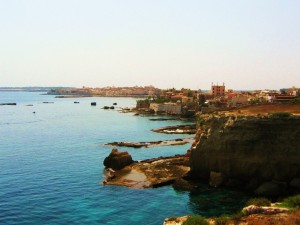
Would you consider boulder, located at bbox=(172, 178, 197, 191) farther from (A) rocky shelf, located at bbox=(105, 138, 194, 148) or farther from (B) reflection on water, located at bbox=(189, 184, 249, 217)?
(A) rocky shelf, located at bbox=(105, 138, 194, 148)

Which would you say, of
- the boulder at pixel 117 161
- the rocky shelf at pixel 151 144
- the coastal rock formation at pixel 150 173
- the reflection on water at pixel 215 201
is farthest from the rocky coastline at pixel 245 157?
the rocky shelf at pixel 151 144

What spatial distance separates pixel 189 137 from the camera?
84125mm

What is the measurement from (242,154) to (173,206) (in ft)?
32.4

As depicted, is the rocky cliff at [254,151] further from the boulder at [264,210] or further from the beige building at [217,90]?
the beige building at [217,90]

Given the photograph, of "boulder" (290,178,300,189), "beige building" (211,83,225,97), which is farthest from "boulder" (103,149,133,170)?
"beige building" (211,83,225,97)

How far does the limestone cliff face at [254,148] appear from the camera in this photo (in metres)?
38.2

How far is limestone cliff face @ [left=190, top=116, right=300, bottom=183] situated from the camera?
125ft

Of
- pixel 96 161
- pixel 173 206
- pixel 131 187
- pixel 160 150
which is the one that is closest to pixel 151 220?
pixel 173 206

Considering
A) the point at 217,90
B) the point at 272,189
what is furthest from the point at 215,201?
the point at 217,90

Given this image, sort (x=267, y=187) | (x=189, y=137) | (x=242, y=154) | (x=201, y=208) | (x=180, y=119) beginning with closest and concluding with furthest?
1. (x=201, y=208)
2. (x=267, y=187)
3. (x=242, y=154)
4. (x=189, y=137)
5. (x=180, y=119)

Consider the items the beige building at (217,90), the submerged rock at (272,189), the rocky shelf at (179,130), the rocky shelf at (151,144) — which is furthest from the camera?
the beige building at (217,90)

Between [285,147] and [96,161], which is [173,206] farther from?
[96,161]

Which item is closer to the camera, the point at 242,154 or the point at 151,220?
the point at 151,220

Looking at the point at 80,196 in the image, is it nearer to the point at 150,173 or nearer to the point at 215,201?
the point at 150,173
